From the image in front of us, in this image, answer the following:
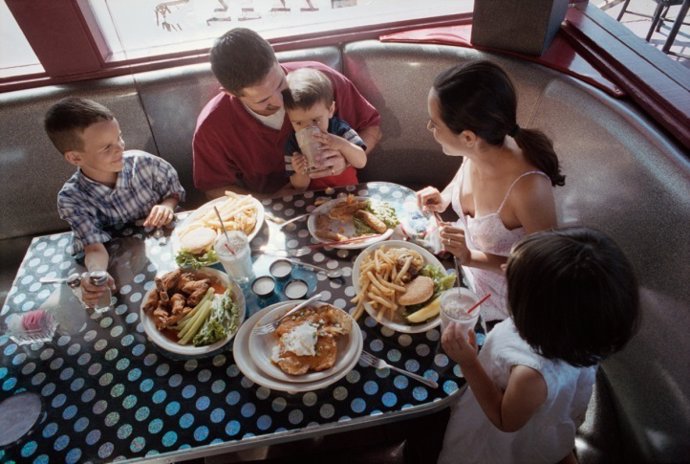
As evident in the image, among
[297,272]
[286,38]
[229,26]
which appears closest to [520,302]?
[297,272]

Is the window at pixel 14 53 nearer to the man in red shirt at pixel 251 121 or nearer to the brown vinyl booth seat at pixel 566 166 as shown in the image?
the brown vinyl booth seat at pixel 566 166

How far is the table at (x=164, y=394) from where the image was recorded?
1344mm

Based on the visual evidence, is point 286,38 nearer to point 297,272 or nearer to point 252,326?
point 297,272

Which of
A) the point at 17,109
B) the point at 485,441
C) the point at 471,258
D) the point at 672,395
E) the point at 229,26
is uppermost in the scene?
the point at 229,26

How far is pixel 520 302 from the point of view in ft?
4.30

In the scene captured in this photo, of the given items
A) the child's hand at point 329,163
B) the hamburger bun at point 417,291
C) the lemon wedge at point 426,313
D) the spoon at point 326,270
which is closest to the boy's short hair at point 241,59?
the child's hand at point 329,163

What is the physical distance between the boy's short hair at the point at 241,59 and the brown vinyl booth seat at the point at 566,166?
738mm

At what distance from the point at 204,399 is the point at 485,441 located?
105cm

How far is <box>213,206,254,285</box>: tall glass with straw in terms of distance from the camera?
1.73 m

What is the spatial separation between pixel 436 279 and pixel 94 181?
1852mm

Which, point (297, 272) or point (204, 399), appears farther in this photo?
point (297, 272)

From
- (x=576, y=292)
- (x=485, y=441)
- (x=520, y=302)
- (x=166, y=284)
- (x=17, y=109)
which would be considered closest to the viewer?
(x=576, y=292)

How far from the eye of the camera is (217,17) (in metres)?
2.96

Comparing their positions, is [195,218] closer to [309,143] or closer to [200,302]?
[200,302]
